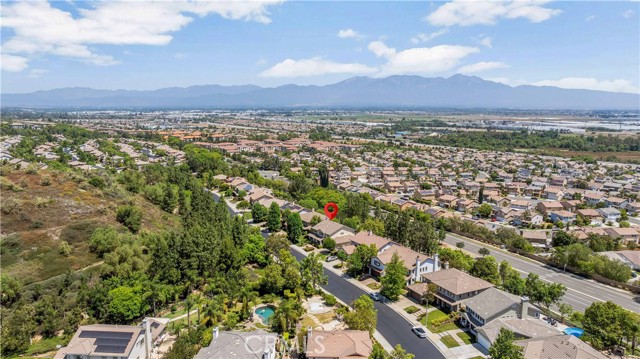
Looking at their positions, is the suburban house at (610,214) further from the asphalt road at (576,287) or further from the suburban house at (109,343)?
the suburban house at (109,343)

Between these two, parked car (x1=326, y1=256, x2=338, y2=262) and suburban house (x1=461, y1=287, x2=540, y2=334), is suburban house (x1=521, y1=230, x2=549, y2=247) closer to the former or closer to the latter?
suburban house (x1=461, y1=287, x2=540, y2=334)

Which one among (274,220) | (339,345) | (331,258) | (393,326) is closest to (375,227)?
(331,258)

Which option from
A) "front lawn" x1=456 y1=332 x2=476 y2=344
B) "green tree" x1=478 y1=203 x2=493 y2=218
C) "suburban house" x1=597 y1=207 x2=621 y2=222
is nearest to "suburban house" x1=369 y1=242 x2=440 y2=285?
"front lawn" x1=456 y1=332 x2=476 y2=344

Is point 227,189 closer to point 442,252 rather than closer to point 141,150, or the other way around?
point 442,252

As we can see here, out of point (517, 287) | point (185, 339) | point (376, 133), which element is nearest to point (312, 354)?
point (185, 339)

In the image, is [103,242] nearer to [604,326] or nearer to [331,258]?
[331,258]

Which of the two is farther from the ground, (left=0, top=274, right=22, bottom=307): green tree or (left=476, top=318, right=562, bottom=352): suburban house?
(left=0, top=274, right=22, bottom=307): green tree

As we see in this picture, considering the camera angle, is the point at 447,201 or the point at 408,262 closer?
the point at 408,262
